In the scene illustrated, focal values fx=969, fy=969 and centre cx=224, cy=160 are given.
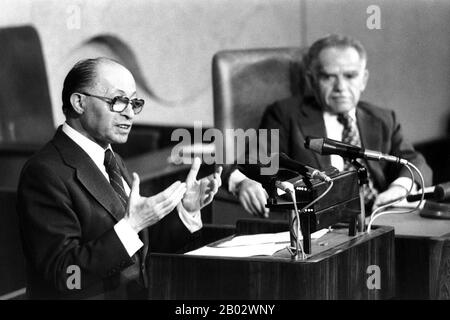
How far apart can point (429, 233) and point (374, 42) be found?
12.3ft

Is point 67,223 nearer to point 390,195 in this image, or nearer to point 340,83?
point 390,195

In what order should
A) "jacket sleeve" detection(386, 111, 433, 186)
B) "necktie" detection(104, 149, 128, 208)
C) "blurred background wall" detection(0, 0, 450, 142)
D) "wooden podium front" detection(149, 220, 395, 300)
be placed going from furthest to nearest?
"blurred background wall" detection(0, 0, 450, 142) < "jacket sleeve" detection(386, 111, 433, 186) < "necktie" detection(104, 149, 128, 208) < "wooden podium front" detection(149, 220, 395, 300)

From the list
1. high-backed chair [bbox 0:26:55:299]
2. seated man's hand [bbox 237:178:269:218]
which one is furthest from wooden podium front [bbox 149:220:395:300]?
high-backed chair [bbox 0:26:55:299]

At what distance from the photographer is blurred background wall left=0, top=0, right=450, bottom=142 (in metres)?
5.36

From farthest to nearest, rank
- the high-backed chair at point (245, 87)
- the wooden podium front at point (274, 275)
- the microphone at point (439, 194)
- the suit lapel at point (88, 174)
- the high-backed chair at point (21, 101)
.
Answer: the high-backed chair at point (21, 101) → the high-backed chair at point (245, 87) → the microphone at point (439, 194) → the suit lapel at point (88, 174) → the wooden podium front at point (274, 275)

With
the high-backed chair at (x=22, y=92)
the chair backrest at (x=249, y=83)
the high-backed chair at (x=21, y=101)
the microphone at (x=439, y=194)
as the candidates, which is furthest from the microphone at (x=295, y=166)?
the high-backed chair at (x=22, y=92)

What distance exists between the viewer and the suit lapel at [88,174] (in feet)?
9.30

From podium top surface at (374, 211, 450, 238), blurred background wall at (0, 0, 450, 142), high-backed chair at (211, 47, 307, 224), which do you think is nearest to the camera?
podium top surface at (374, 211, 450, 238)

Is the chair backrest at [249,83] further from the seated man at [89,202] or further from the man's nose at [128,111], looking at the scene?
the man's nose at [128,111]

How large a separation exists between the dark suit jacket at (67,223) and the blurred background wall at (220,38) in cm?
244

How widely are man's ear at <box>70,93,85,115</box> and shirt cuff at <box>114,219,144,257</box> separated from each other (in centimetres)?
37

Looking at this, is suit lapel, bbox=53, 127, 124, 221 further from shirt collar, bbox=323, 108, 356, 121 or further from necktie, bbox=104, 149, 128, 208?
A: shirt collar, bbox=323, 108, 356, 121

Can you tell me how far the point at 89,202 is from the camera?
2844mm

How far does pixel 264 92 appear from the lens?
175 inches
